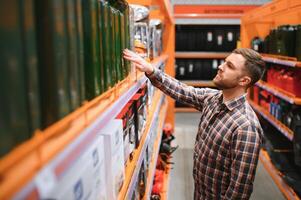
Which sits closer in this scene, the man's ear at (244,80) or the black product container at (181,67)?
the man's ear at (244,80)

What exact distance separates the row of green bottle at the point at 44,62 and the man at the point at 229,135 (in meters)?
0.83

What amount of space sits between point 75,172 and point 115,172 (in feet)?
1.46

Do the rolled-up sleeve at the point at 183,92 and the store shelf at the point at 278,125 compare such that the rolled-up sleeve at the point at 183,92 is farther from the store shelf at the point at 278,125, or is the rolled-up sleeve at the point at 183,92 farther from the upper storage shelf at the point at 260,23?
the upper storage shelf at the point at 260,23

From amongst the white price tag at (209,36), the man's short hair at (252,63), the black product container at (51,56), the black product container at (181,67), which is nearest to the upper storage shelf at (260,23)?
the white price tag at (209,36)

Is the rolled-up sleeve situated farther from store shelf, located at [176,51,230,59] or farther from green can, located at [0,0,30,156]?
store shelf, located at [176,51,230,59]

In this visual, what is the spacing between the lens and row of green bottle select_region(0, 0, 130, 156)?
0.52m

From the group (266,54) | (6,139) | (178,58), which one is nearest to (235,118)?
(6,139)

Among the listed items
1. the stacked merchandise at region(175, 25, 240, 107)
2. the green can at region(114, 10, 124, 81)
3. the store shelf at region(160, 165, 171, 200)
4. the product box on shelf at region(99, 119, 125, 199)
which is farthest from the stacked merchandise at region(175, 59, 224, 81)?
the product box on shelf at region(99, 119, 125, 199)

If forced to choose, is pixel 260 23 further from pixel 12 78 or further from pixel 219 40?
pixel 12 78

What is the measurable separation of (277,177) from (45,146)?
3.55 metres

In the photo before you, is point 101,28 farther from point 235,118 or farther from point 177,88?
point 177,88

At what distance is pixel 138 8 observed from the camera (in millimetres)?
2654

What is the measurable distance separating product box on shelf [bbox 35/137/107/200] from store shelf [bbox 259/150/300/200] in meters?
2.66

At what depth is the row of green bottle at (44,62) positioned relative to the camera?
0.52m
